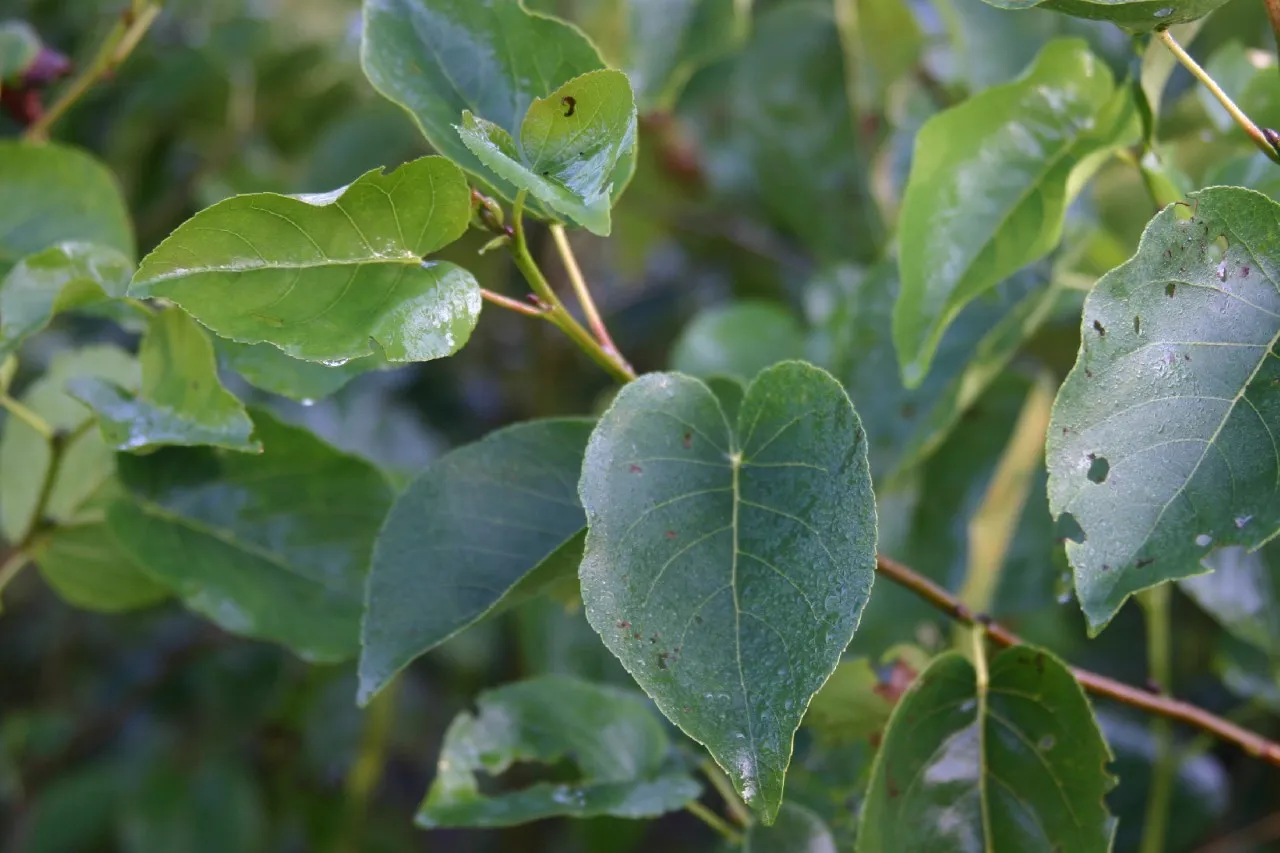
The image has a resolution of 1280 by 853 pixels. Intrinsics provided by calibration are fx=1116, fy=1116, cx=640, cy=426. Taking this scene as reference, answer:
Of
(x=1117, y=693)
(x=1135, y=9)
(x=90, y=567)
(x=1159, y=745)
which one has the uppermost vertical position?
(x=1135, y=9)

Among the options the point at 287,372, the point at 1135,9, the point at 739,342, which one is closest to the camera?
the point at 1135,9

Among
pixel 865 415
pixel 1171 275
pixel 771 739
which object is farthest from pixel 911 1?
pixel 771 739

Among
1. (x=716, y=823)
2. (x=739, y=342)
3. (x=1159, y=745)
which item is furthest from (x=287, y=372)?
(x=1159, y=745)

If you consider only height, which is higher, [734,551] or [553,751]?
[734,551]

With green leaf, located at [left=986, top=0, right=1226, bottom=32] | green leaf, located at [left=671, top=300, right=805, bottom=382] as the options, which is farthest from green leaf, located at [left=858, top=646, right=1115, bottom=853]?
green leaf, located at [left=671, top=300, right=805, bottom=382]

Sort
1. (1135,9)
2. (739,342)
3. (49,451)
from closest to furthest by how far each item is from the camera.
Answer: (1135,9), (49,451), (739,342)

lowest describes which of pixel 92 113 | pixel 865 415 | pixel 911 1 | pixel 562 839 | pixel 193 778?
pixel 562 839

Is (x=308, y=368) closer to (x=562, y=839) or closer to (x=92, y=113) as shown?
(x=92, y=113)

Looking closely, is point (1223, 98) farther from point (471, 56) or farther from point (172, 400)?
point (172, 400)
